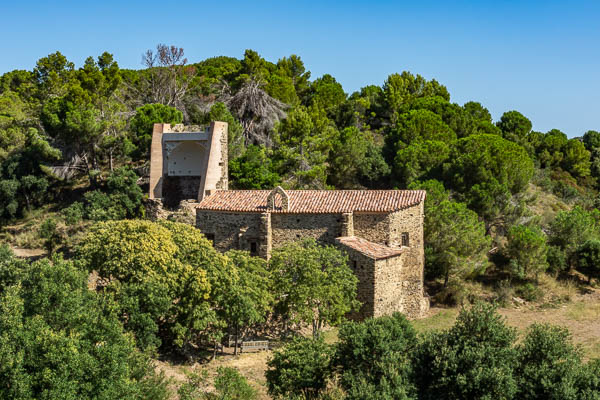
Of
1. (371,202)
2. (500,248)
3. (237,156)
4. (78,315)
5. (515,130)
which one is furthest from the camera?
(515,130)

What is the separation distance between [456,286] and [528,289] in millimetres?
5282

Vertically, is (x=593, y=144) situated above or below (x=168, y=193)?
above

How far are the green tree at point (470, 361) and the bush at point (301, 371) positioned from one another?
10.9ft

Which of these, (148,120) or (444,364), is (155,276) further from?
(148,120)

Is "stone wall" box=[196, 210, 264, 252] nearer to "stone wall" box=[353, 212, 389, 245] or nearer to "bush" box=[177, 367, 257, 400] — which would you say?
"stone wall" box=[353, 212, 389, 245]

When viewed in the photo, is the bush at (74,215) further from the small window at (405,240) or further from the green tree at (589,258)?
the green tree at (589,258)

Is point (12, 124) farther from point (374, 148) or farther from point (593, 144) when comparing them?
point (593, 144)

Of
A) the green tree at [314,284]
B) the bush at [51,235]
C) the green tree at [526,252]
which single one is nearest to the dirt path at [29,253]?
the bush at [51,235]

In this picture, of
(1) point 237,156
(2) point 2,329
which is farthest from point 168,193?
(2) point 2,329

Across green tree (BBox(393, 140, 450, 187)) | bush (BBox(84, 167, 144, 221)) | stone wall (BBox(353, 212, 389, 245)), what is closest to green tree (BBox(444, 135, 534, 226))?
green tree (BBox(393, 140, 450, 187))

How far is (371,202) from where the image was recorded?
3086 centimetres

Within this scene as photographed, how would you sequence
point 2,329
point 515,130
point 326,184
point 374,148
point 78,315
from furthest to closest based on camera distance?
point 515,130
point 374,148
point 326,184
point 78,315
point 2,329

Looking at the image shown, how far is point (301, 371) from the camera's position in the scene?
20.0 metres

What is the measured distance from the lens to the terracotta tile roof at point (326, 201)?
100 ft
